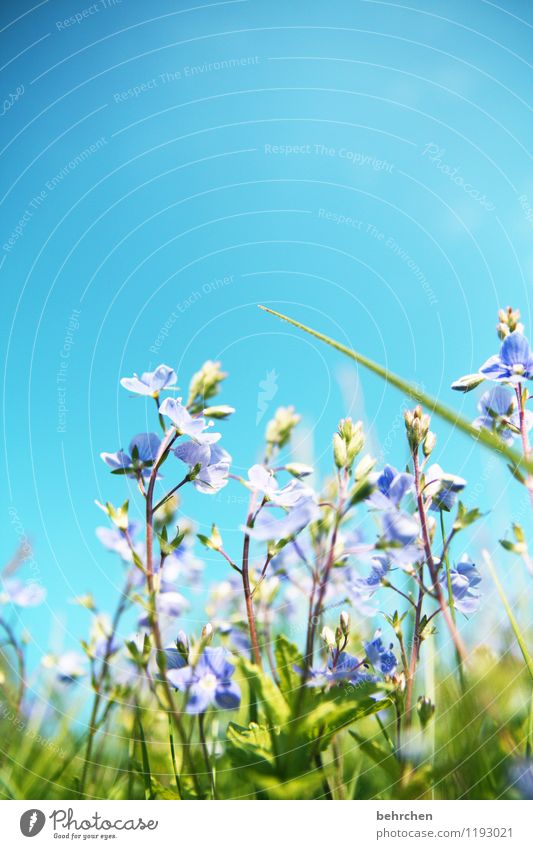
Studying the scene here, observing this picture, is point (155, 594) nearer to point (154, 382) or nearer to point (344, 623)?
point (344, 623)

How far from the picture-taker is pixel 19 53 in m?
2.33

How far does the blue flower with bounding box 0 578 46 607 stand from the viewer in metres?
1.91

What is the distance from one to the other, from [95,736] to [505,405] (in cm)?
155

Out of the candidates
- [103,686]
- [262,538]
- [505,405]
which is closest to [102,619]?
[103,686]

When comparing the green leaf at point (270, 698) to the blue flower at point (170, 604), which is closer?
the green leaf at point (270, 698)

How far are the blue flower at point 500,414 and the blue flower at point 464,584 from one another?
40cm

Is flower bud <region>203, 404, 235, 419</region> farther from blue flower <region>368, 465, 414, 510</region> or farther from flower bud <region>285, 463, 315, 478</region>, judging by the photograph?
blue flower <region>368, 465, 414, 510</region>

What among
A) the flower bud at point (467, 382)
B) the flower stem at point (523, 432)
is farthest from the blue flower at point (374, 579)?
the flower bud at point (467, 382)

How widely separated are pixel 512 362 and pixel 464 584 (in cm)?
62

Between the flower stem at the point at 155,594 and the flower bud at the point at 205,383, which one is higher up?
the flower bud at the point at 205,383

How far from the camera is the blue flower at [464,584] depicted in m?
1.47

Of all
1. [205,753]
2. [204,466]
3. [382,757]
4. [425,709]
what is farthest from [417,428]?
[205,753]

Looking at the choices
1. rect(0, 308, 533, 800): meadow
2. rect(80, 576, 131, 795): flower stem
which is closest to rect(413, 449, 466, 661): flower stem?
rect(0, 308, 533, 800): meadow

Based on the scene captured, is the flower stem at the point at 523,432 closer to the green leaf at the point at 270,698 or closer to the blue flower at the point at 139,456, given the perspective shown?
the green leaf at the point at 270,698
